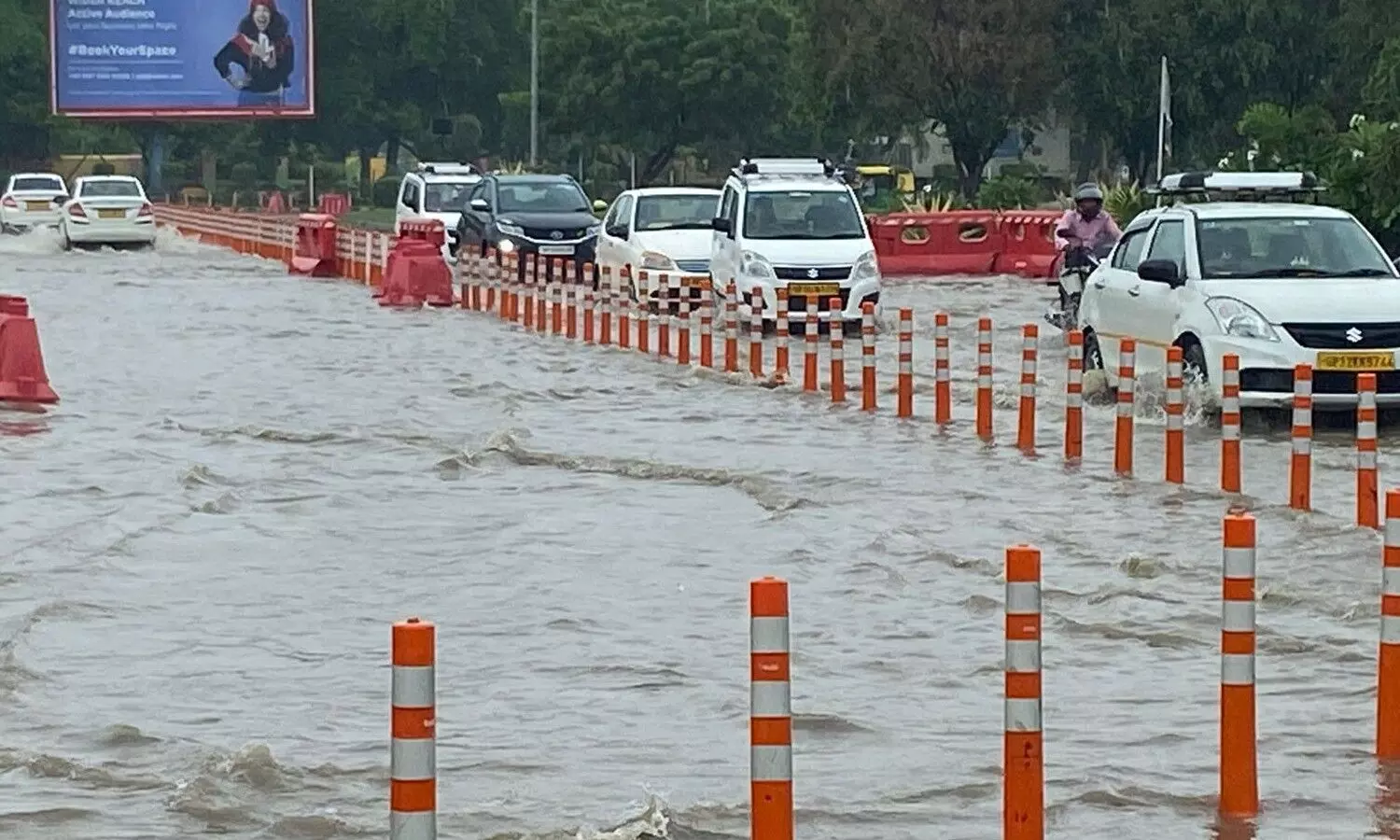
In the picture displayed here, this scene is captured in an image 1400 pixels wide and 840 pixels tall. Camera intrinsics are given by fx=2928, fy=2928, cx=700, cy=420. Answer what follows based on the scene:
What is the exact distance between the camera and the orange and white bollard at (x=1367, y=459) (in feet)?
43.9

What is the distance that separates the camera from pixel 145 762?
8.70 m

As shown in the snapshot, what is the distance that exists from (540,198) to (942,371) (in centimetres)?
2072

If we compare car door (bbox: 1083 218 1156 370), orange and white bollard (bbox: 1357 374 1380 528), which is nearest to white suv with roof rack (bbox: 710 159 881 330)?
Answer: car door (bbox: 1083 218 1156 370)

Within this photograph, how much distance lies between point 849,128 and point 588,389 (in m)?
51.0

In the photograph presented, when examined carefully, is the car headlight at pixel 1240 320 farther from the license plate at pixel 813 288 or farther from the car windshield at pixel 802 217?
the car windshield at pixel 802 217

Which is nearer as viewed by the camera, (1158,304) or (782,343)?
(1158,304)

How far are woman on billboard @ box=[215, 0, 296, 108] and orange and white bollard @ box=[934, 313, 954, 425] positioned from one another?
39741 millimetres

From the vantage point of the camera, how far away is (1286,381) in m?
17.5

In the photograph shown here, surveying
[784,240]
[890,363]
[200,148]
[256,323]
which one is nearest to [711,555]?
[890,363]

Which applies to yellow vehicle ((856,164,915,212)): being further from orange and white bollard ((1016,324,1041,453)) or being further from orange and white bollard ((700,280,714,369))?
orange and white bollard ((1016,324,1041,453))

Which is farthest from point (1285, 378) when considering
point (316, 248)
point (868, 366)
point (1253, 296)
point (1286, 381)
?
point (316, 248)

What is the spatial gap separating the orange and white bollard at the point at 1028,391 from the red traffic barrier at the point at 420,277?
16202mm

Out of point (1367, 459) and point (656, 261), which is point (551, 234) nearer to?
point (656, 261)

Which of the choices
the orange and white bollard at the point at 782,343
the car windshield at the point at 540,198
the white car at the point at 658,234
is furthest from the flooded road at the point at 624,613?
the car windshield at the point at 540,198
